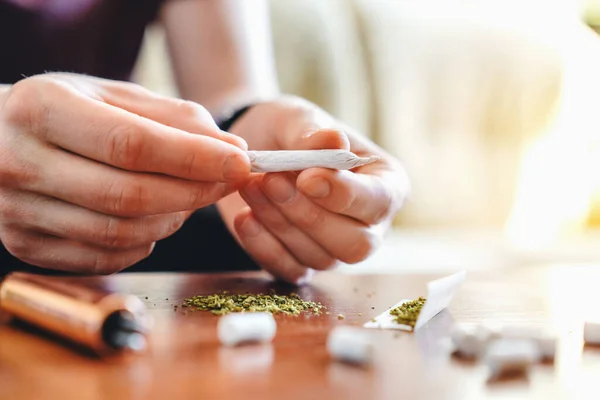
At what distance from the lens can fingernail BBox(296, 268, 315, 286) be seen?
67 cm

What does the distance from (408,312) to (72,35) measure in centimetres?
74

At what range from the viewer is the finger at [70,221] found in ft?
1.77

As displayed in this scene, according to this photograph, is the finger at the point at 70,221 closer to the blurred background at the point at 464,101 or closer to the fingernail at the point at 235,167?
the fingernail at the point at 235,167

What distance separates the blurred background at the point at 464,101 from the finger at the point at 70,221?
122cm

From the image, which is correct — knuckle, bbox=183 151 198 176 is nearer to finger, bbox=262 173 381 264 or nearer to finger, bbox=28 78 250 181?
finger, bbox=28 78 250 181

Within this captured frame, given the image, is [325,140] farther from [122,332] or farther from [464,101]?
[464,101]

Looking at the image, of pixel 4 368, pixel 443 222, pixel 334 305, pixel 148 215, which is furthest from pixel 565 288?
pixel 443 222

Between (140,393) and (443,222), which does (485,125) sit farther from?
(140,393)

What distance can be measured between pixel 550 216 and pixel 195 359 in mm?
1619

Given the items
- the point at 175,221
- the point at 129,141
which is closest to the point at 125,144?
the point at 129,141

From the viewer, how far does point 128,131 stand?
1.57 ft

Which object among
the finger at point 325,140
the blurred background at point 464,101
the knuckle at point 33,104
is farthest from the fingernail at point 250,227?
the blurred background at point 464,101

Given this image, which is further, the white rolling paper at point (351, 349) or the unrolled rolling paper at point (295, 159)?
the unrolled rolling paper at point (295, 159)

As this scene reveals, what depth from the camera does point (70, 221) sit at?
541mm
